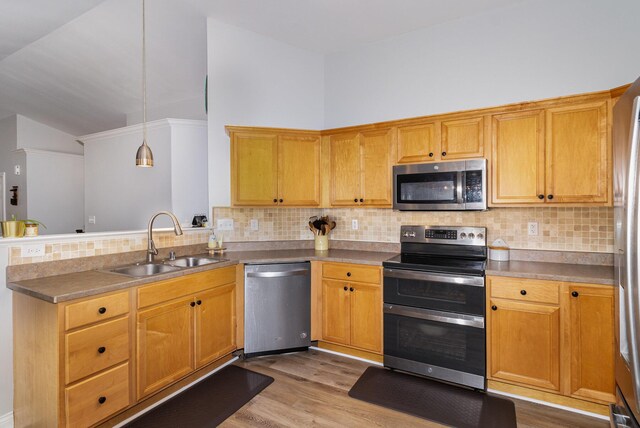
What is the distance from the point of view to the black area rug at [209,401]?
6.64 ft

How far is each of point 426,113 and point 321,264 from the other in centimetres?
173

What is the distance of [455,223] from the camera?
2.94m

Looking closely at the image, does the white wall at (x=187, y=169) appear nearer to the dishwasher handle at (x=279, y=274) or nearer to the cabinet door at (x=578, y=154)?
the dishwasher handle at (x=279, y=274)

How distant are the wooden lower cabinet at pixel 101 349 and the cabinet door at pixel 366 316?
1.26 m

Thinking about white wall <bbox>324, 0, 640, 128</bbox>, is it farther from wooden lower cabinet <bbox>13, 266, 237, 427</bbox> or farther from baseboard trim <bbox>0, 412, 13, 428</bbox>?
baseboard trim <bbox>0, 412, 13, 428</bbox>

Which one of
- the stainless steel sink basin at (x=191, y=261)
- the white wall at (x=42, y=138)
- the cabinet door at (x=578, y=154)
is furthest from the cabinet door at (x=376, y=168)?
the white wall at (x=42, y=138)

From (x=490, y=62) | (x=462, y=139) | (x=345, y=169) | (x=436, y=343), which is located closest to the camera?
(x=436, y=343)

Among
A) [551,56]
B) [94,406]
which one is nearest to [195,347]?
[94,406]

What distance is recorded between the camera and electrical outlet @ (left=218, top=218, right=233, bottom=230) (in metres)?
3.23

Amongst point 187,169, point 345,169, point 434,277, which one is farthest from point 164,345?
point 187,169

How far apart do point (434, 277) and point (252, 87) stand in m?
2.55

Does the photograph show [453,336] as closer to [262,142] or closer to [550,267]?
[550,267]

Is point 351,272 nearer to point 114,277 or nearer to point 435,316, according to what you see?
point 435,316

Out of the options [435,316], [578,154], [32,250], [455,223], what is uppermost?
[578,154]
